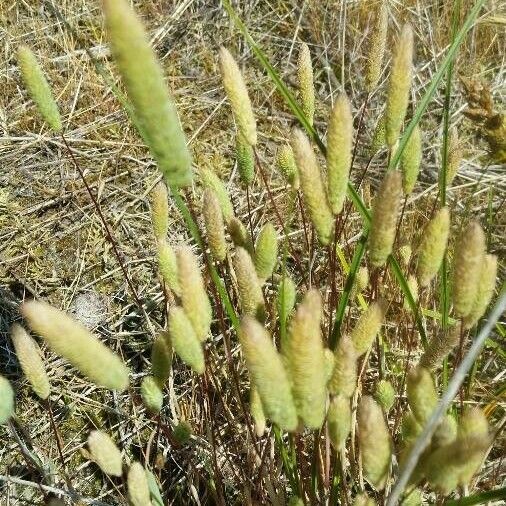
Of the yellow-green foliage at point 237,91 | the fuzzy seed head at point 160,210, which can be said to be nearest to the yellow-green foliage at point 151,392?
the fuzzy seed head at point 160,210

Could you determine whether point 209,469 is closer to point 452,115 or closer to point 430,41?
point 452,115

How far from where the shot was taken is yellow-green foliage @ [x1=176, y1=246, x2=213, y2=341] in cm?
60

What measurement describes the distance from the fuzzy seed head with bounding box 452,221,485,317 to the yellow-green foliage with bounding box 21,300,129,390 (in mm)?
310

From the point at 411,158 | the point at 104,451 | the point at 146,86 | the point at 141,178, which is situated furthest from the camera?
the point at 141,178

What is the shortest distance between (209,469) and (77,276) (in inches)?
24.8

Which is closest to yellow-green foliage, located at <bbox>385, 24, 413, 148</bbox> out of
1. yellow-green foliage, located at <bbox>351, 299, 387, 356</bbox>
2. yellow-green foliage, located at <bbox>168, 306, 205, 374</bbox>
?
yellow-green foliage, located at <bbox>351, 299, 387, 356</bbox>

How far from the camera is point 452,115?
6.54ft

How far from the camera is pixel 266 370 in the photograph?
49 cm

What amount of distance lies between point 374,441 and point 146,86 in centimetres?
33

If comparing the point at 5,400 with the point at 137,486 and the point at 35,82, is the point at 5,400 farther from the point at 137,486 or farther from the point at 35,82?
the point at 35,82

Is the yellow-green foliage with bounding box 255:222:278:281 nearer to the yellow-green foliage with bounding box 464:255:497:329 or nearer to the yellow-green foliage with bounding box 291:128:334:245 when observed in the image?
the yellow-green foliage with bounding box 291:128:334:245

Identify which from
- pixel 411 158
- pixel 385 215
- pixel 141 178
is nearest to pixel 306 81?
pixel 411 158

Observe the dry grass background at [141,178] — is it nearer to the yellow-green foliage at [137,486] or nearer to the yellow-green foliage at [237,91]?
the yellow-green foliage at [137,486]

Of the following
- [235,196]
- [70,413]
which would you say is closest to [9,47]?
[235,196]
